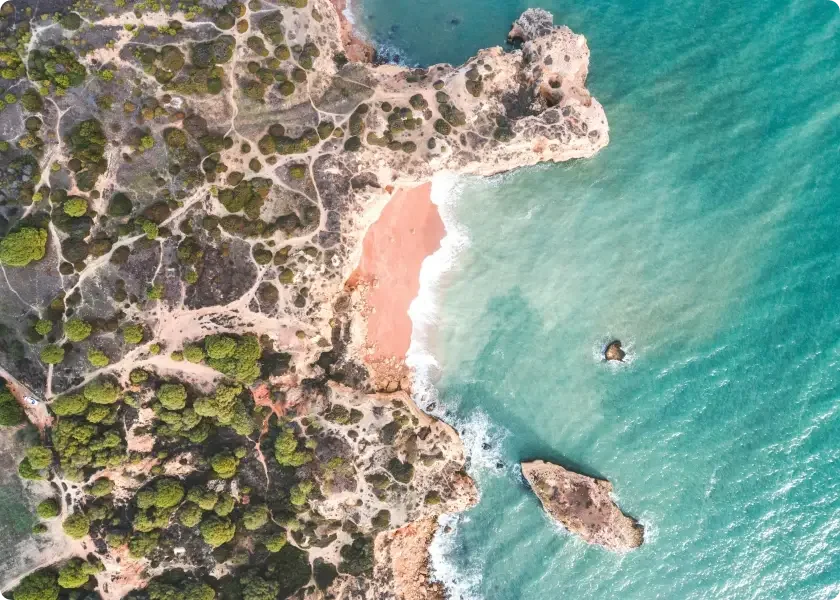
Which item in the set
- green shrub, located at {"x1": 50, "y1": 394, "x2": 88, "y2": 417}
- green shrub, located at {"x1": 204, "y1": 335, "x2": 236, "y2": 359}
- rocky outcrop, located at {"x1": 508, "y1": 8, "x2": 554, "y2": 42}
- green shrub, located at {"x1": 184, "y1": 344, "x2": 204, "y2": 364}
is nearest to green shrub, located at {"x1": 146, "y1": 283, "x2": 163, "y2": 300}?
green shrub, located at {"x1": 184, "y1": 344, "x2": 204, "y2": 364}

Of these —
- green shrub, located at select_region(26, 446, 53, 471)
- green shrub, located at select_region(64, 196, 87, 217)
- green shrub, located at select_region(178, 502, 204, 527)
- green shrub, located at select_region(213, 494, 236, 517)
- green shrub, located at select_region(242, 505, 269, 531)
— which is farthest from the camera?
green shrub, located at select_region(213, 494, 236, 517)

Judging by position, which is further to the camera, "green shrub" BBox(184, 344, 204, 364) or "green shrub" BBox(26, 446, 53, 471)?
"green shrub" BBox(184, 344, 204, 364)

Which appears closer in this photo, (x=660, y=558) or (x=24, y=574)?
(x=24, y=574)

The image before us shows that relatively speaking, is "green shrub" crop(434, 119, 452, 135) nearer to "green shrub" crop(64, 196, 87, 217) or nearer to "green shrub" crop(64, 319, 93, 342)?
"green shrub" crop(64, 196, 87, 217)

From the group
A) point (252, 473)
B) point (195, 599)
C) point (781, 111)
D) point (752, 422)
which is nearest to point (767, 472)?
point (752, 422)

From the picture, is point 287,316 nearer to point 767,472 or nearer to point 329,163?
point 329,163

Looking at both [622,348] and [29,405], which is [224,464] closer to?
[29,405]

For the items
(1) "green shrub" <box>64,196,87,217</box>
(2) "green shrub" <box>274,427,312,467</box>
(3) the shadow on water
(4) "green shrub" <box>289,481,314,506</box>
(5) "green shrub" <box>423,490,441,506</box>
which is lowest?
(4) "green shrub" <box>289,481,314,506</box>

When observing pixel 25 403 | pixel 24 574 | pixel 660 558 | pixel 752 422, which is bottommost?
pixel 24 574
